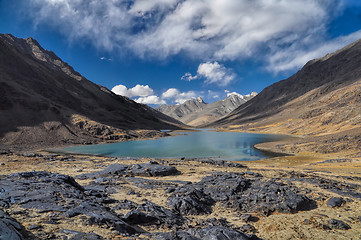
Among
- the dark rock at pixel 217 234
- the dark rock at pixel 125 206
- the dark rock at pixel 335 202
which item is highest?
the dark rock at pixel 125 206

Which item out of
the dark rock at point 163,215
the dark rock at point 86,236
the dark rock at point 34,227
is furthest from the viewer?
the dark rock at point 163,215

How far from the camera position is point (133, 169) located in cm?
2939

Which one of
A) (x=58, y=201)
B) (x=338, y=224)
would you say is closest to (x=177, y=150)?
(x=338, y=224)

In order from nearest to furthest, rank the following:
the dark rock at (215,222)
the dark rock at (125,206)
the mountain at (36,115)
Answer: the dark rock at (215,222), the dark rock at (125,206), the mountain at (36,115)

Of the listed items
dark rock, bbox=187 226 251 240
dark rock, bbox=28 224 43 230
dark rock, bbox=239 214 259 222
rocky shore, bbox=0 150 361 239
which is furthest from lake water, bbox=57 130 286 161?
dark rock, bbox=28 224 43 230

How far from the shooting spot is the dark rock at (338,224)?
45.0 ft

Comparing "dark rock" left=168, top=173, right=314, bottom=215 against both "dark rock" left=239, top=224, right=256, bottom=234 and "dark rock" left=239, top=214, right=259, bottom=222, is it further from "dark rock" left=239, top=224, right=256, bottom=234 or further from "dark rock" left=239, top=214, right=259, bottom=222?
"dark rock" left=239, top=224, right=256, bottom=234

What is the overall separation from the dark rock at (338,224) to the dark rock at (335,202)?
148 inches

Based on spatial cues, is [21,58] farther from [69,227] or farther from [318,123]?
[318,123]

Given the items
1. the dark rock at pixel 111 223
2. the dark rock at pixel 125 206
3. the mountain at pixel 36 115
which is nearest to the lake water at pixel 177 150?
the mountain at pixel 36 115

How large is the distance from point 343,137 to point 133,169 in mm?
66701

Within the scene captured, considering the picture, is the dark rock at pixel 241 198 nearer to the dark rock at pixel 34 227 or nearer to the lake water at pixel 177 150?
the dark rock at pixel 34 227

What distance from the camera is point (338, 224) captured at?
13.9 metres

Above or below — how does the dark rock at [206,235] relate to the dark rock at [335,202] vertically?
above
